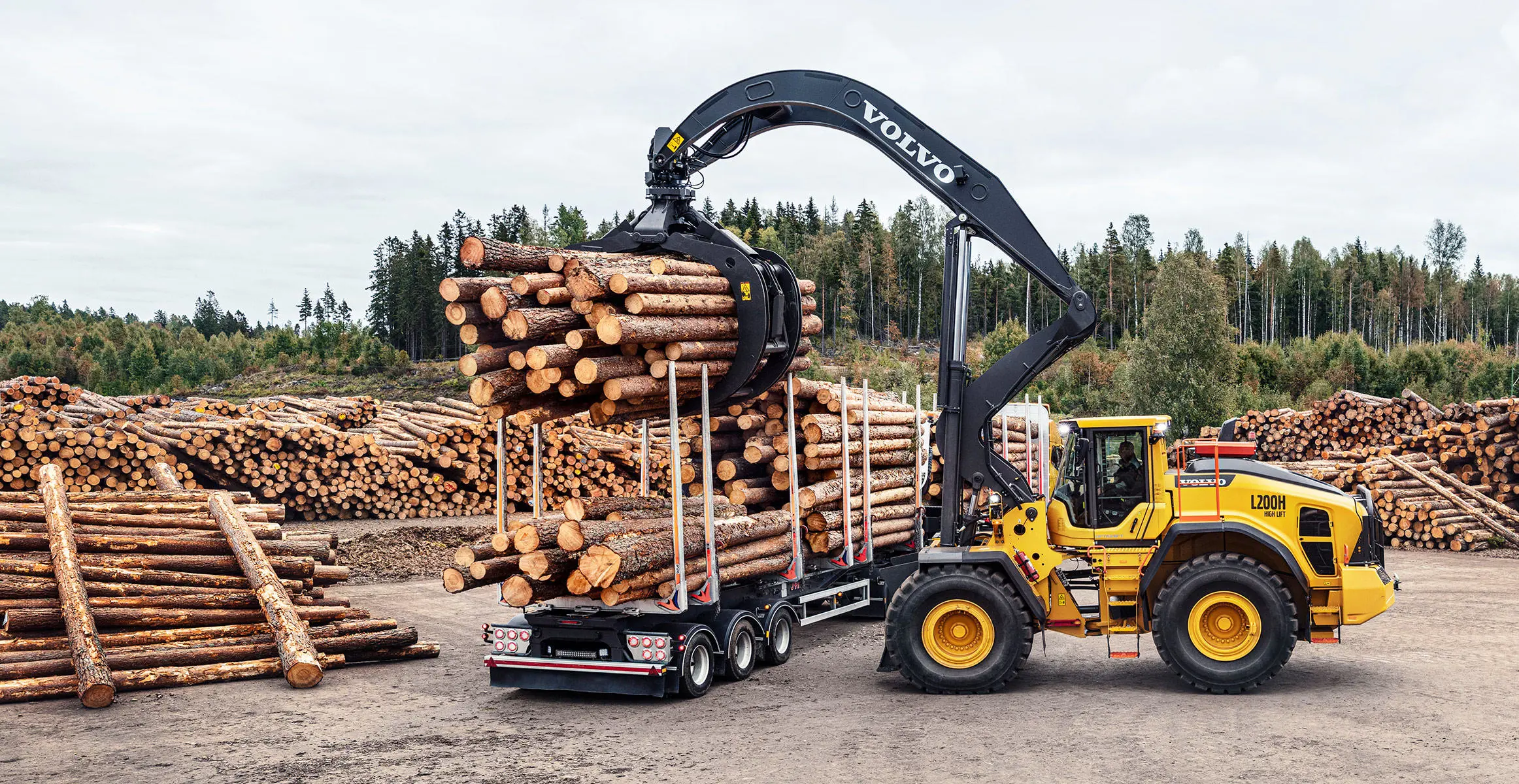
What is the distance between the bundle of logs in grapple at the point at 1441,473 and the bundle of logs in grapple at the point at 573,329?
17.3 meters

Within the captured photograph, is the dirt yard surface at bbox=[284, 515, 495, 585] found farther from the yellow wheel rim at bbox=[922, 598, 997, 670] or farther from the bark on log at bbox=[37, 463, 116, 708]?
the yellow wheel rim at bbox=[922, 598, 997, 670]

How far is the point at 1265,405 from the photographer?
43.9m

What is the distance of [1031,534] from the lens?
1109 centimetres

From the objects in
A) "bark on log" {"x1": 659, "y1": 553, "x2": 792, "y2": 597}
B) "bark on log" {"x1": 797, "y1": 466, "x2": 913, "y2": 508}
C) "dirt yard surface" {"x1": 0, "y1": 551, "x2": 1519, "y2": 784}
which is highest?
"bark on log" {"x1": 797, "y1": 466, "x2": 913, "y2": 508}

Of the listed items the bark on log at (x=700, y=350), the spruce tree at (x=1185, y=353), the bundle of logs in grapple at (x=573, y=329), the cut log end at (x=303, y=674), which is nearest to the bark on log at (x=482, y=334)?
the bundle of logs in grapple at (x=573, y=329)

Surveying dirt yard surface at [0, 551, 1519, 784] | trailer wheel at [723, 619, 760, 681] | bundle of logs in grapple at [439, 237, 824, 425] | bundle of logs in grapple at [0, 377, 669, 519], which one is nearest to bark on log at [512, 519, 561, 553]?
bundle of logs in grapple at [439, 237, 824, 425]

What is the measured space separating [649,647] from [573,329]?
114 inches

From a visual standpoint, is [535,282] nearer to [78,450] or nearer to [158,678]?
[158,678]

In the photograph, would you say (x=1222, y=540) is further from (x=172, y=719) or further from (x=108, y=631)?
(x=108, y=631)

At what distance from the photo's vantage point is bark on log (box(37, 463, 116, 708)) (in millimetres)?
10133

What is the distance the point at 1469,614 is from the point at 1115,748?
9.04 meters

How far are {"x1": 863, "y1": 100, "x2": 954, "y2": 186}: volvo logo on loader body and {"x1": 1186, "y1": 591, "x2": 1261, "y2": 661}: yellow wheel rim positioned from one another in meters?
4.88

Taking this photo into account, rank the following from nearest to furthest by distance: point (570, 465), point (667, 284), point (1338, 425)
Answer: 1. point (667, 284)
2. point (570, 465)
3. point (1338, 425)

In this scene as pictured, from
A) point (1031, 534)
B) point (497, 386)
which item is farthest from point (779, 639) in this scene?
point (497, 386)
